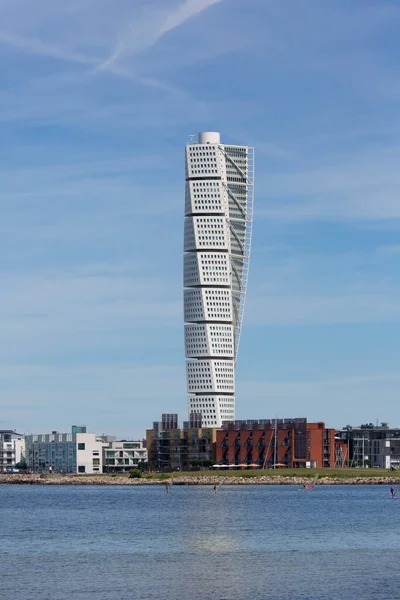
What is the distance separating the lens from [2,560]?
7362 centimetres

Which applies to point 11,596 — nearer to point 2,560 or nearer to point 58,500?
point 2,560

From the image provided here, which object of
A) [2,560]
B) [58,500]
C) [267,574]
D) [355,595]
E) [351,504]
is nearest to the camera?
[355,595]

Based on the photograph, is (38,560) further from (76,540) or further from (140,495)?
(140,495)

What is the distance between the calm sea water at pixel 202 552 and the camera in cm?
6025

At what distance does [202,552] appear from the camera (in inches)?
3044

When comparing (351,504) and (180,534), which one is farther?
(351,504)

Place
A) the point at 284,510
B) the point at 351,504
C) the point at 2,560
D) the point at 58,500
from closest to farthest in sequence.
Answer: the point at 2,560 < the point at 284,510 < the point at 351,504 < the point at 58,500

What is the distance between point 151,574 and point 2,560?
37.7ft

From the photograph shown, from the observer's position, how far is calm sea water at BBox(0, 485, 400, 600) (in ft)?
198

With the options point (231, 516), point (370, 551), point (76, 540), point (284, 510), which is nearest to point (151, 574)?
point (370, 551)

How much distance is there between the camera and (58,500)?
161625 millimetres

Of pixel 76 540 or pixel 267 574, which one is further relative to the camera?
pixel 76 540

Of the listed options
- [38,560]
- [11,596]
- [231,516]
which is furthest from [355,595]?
[231,516]

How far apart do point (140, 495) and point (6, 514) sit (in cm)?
4928
